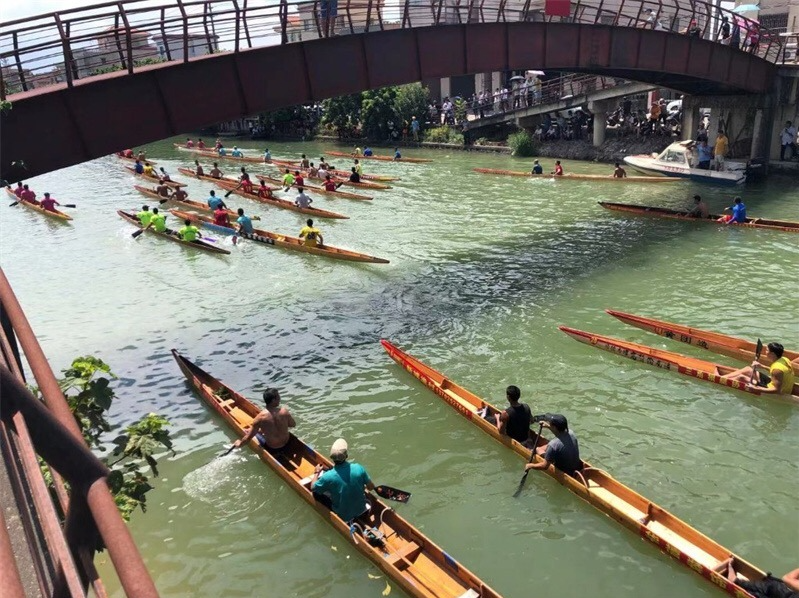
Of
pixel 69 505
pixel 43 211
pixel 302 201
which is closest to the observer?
pixel 69 505

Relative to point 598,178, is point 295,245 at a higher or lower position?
lower

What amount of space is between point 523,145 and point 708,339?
3251 centimetres

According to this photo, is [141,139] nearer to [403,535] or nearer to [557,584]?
[403,535]

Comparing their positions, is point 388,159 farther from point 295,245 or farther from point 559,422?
point 559,422

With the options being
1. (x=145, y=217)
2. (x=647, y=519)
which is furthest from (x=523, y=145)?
(x=647, y=519)

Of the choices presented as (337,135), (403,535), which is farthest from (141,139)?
(337,135)

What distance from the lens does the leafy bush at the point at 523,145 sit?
45156 mm

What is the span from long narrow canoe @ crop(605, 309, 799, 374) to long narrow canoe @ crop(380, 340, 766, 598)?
5.85 m

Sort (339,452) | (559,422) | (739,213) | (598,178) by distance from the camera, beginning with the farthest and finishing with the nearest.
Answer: (598,178)
(739,213)
(559,422)
(339,452)

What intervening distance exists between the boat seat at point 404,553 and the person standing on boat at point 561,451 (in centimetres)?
255

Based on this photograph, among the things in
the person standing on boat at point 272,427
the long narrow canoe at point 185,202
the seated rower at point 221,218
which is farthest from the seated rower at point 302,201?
the person standing on boat at point 272,427

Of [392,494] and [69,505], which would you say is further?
[392,494]

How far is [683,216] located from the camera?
85.5ft

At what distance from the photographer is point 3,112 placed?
12.3 metres
